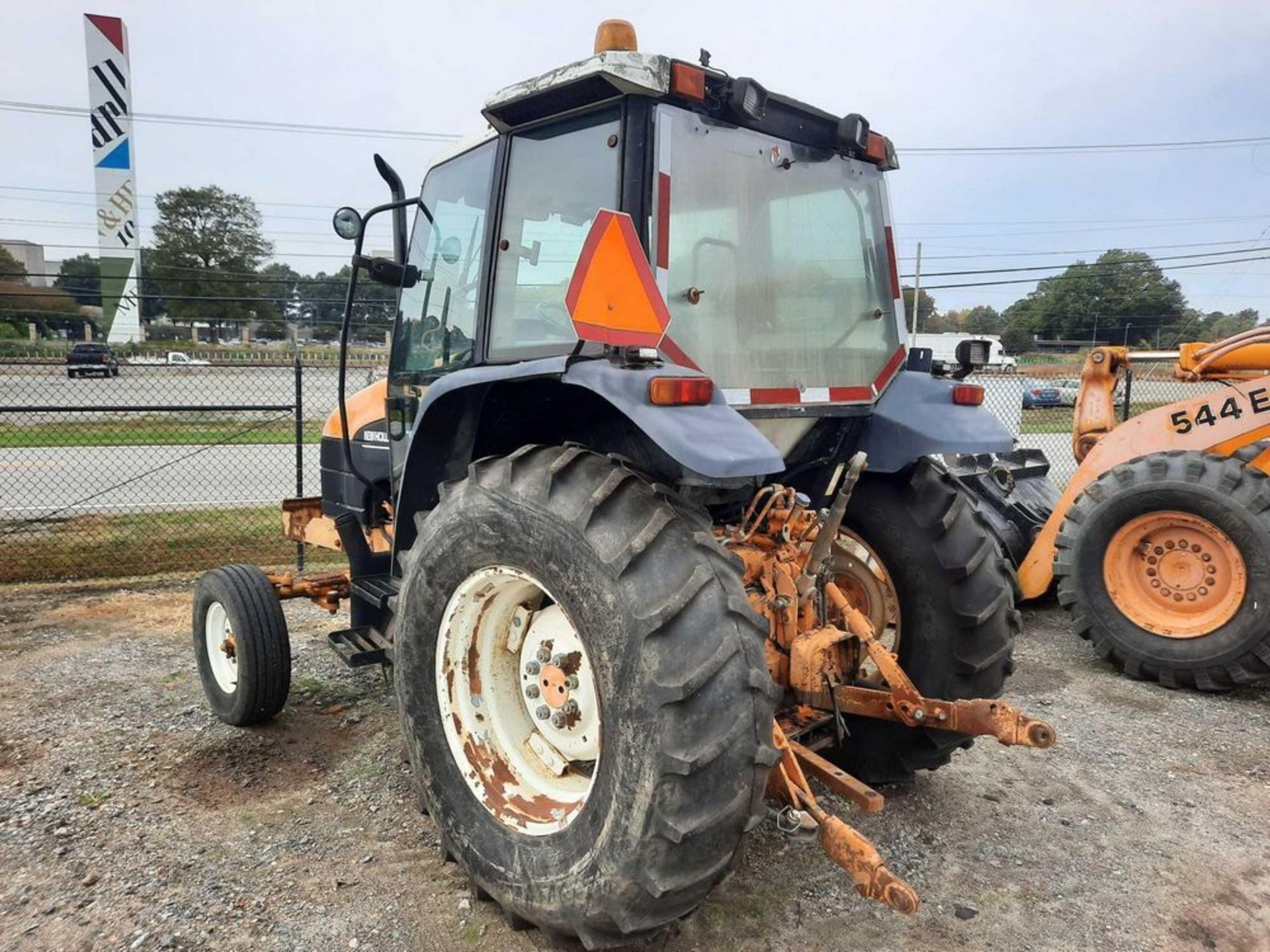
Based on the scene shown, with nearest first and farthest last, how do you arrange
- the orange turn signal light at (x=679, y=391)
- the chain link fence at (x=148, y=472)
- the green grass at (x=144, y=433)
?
1. the orange turn signal light at (x=679, y=391)
2. the chain link fence at (x=148, y=472)
3. the green grass at (x=144, y=433)

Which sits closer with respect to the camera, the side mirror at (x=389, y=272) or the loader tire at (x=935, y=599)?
the loader tire at (x=935, y=599)

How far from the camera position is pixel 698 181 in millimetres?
2615

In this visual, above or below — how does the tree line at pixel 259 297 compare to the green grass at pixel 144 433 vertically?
above

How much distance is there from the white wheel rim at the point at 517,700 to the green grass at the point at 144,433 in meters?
11.6

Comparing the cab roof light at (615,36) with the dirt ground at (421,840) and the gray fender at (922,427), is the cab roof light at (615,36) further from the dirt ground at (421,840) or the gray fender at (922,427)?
the dirt ground at (421,840)

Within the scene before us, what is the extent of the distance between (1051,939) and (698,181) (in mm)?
2505

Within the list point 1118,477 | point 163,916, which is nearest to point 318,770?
point 163,916

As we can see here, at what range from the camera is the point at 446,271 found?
3412 mm

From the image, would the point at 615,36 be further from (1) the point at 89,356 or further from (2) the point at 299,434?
(1) the point at 89,356

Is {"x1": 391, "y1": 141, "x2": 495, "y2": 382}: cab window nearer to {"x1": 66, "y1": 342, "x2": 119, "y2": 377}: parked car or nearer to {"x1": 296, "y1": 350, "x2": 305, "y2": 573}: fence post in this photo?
{"x1": 296, "y1": 350, "x2": 305, "y2": 573}: fence post

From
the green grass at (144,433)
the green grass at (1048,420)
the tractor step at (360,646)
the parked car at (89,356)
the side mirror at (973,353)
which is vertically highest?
Answer: the side mirror at (973,353)

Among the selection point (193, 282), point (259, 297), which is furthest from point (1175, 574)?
point (193, 282)

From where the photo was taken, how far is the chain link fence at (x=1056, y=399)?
12.0m

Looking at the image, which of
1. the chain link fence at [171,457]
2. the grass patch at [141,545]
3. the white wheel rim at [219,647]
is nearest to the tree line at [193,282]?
the chain link fence at [171,457]
